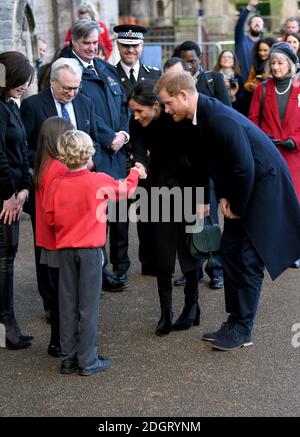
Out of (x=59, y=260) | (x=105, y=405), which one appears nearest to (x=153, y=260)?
(x=59, y=260)

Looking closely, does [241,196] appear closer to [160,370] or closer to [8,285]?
[160,370]

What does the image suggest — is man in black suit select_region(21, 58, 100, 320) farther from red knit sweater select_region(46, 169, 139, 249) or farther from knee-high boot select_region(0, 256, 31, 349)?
red knit sweater select_region(46, 169, 139, 249)

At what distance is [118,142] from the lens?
6.39 m

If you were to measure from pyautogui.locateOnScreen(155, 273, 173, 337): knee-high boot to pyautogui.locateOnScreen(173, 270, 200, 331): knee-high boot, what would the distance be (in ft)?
0.34

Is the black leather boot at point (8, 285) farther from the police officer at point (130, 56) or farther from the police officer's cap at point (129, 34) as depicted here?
the police officer's cap at point (129, 34)

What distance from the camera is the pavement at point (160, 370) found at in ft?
14.1

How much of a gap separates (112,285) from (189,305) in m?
1.14

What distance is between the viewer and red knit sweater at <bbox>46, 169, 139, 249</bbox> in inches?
180

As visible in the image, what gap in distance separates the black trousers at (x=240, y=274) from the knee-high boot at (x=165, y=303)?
1.33ft

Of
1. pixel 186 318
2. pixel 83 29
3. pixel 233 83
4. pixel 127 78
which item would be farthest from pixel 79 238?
pixel 233 83

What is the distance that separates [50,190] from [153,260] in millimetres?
1015

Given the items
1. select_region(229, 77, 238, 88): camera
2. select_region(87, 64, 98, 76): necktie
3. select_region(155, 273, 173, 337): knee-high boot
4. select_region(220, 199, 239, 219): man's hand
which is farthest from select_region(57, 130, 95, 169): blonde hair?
select_region(229, 77, 238, 88): camera
